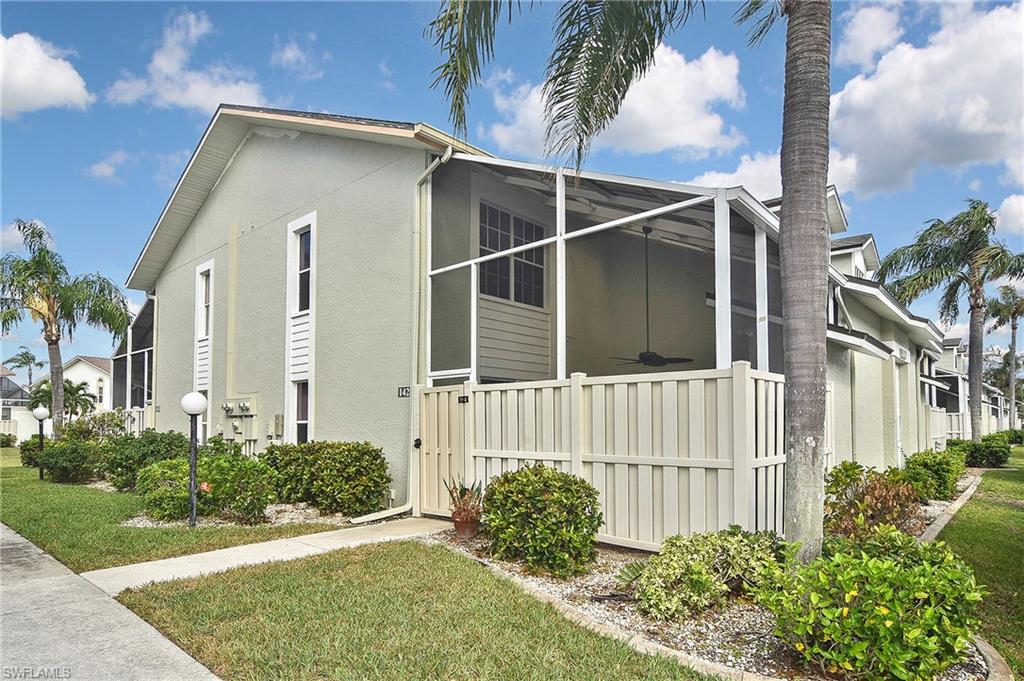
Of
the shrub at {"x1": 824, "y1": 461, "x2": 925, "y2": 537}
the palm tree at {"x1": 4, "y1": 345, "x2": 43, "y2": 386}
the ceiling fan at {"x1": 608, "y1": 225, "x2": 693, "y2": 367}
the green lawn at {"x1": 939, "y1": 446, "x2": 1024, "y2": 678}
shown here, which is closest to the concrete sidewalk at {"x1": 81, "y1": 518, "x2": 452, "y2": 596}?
the ceiling fan at {"x1": 608, "y1": 225, "x2": 693, "y2": 367}

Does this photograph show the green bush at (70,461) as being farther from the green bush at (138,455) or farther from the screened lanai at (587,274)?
the screened lanai at (587,274)

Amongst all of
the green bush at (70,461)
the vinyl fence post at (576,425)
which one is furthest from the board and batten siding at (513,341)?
Answer: the green bush at (70,461)

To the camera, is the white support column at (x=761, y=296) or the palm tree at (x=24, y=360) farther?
the palm tree at (x=24, y=360)

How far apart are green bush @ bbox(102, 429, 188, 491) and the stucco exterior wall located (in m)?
1.43

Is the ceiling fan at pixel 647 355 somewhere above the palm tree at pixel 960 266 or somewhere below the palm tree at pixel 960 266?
below

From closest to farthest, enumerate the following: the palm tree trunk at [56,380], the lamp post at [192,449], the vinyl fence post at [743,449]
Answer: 1. the vinyl fence post at [743,449]
2. the lamp post at [192,449]
3. the palm tree trunk at [56,380]

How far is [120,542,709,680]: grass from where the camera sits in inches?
164

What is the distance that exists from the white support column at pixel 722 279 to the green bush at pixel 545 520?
200cm

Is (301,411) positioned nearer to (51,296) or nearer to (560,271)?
(560,271)

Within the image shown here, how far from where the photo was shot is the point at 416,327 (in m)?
10.5

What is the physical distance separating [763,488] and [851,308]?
6.91m

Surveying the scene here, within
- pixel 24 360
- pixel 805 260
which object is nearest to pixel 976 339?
pixel 805 260

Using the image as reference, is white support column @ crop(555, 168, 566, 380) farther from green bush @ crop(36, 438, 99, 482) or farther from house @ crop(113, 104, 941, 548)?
green bush @ crop(36, 438, 99, 482)

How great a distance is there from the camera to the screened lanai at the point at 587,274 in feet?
25.2
